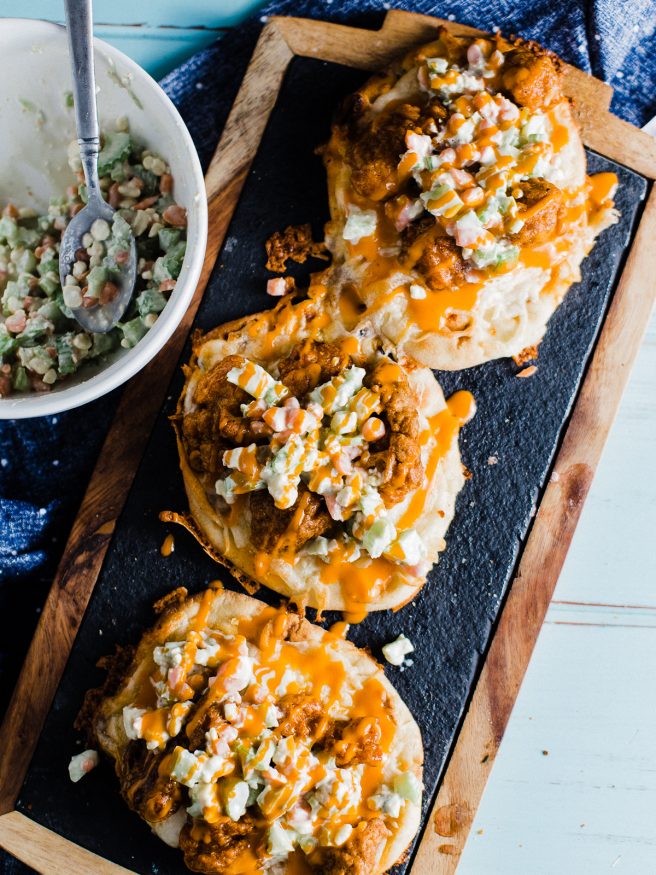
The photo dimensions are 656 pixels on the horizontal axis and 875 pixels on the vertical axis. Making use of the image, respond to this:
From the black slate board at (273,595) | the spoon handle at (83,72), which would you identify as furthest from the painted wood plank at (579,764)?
the spoon handle at (83,72)

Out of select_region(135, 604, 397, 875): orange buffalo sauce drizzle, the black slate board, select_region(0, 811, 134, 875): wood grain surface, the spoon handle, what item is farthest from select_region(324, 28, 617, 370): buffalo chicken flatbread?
select_region(0, 811, 134, 875): wood grain surface

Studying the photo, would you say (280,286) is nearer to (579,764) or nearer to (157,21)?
(157,21)

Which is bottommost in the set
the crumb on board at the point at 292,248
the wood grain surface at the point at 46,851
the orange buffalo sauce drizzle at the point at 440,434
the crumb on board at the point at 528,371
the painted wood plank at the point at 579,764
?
the wood grain surface at the point at 46,851

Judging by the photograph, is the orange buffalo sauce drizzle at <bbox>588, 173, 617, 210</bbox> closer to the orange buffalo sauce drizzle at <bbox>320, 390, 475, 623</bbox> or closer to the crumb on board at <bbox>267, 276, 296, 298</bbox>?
the orange buffalo sauce drizzle at <bbox>320, 390, 475, 623</bbox>

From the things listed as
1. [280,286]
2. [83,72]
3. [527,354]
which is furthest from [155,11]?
[527,354]

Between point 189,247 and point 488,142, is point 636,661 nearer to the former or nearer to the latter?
point 488,142

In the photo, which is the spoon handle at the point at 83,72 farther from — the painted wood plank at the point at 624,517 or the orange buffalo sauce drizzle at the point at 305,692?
the painted wood plank at the point at 624,517

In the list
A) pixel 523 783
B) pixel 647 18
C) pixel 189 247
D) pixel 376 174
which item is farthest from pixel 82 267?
pixel 523 783
